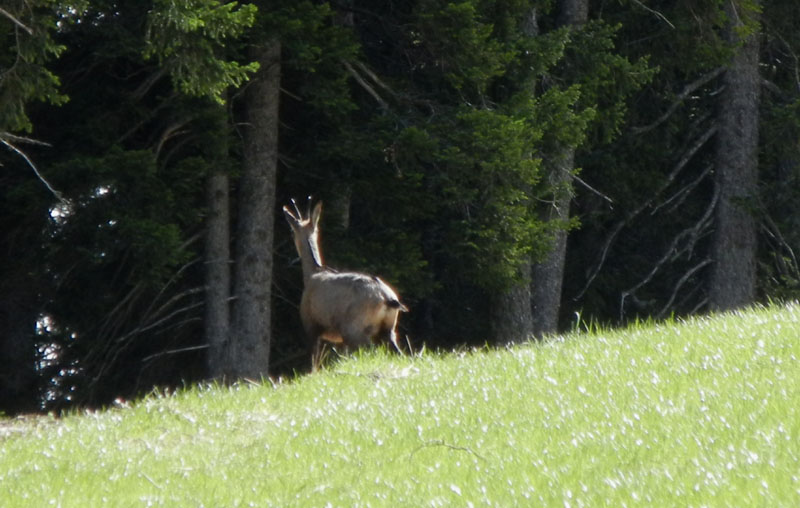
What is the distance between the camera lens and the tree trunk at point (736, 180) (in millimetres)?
22859

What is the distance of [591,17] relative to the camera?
22.5 m

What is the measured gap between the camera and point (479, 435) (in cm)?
845

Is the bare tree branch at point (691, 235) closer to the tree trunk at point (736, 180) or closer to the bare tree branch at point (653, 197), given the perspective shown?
the tree trunk at point (736, 180)

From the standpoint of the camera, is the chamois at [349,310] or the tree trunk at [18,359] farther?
the tree trunk at [18,359]

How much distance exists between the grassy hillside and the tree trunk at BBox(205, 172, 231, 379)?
623cm

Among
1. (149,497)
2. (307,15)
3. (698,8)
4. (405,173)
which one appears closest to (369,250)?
(405,173)

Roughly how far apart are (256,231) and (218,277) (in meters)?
0.86

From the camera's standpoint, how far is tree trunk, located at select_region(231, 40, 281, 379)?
1739 cm

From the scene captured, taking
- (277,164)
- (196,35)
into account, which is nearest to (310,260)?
(196,35)

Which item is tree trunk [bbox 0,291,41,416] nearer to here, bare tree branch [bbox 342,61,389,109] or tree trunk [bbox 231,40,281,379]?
tree trunk [bbox 231,40,281,379]

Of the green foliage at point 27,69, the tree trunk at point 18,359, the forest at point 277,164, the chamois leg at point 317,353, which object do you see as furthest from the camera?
the tree trunk at point 18,359

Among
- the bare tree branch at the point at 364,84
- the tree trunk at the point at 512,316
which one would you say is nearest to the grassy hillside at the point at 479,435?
the bare tree branch at the point at 364,84

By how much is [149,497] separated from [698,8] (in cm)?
1532

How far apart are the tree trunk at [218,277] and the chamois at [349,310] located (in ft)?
11.6
